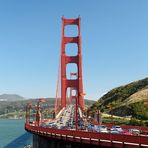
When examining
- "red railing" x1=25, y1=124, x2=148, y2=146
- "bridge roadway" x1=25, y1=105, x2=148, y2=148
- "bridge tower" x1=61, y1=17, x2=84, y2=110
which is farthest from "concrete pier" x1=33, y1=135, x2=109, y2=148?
"bridge tower" x1=61, y1=17, x2=84, y2=110

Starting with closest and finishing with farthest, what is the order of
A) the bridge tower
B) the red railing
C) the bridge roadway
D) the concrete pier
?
1. the red railing
2. the bridge roadway
3. the concrete pier
4. the bridge tower

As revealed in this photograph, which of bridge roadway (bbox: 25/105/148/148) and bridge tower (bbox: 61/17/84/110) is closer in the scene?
bridge roadway (bbox: 25/105/148/148)

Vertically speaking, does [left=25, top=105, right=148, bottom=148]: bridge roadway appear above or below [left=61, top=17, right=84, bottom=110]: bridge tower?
below

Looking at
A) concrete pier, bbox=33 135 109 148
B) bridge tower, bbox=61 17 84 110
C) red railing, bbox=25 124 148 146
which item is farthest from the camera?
bridge tower, bbox=61 17 84 110

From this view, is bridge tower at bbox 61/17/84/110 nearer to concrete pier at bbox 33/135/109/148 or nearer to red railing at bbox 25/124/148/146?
concrete pier at bbox 33/135/109/148

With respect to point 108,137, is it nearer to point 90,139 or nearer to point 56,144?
point 90,139

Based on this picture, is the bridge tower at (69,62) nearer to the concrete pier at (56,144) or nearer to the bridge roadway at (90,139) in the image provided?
the concrete pier at (56,144)

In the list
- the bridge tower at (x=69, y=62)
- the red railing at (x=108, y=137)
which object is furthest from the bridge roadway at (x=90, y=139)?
the bridge tower at (x=69, y=62)

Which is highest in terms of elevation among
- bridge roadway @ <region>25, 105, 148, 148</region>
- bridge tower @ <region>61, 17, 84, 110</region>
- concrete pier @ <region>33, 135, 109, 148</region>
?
bridge tower @ <region>61, 17, 84, 110</region>

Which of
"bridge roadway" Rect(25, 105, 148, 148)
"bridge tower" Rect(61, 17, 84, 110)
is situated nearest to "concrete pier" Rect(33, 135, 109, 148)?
→ "bridge roadway" Rect(25, 105, 148, 148)

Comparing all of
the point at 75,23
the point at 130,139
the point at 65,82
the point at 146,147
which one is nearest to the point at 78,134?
the point at 130,139

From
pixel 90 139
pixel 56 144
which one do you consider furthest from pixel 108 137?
pixel 56 144
